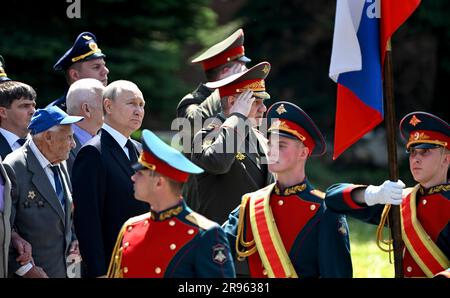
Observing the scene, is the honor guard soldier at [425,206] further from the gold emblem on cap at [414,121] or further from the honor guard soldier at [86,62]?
the honor guard soldier at [86,62]

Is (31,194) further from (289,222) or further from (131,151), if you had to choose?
(289,222)

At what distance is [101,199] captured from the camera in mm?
6344

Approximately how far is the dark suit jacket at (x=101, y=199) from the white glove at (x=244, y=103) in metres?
0.80

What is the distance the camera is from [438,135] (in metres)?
6.29

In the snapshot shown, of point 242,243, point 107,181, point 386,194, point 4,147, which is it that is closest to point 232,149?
point 107,181

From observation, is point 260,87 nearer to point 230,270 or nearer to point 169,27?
point 230,270

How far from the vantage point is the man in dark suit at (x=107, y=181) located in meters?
6.23

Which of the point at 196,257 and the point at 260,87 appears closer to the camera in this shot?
the point at 196,257

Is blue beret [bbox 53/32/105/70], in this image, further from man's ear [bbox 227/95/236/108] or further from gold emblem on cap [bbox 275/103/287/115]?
gold emblem on cap [bbox 275/103/287/115]

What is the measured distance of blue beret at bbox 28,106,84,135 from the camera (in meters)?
6.47

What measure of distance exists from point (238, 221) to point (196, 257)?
2.97 feet

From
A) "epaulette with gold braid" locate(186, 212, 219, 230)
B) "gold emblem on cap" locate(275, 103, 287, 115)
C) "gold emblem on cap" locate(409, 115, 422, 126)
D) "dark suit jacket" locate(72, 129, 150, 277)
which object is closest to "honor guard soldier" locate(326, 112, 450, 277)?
"gold emblem on cap" locate(409, 115, 422, 126)

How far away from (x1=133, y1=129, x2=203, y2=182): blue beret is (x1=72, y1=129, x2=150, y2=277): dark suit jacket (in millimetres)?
1160
